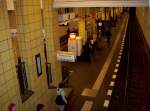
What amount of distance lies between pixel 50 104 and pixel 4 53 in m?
4.23

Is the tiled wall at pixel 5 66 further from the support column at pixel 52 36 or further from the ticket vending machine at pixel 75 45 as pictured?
the ticket vending machine at pixel 75 45

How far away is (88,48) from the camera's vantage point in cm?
1862

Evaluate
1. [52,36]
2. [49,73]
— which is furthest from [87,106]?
[52,36]

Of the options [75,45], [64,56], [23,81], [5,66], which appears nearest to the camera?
[5,66]

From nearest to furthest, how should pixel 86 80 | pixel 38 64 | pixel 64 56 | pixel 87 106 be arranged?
pixel 38 64, pixel 64 56, pixel 87 106, pixel 86 80

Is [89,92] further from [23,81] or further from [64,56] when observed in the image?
[23,81]

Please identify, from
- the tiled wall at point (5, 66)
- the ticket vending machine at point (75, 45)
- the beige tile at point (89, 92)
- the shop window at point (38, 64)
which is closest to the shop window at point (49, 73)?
the shop window at point (38, 64)

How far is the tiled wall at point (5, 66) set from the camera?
6223mm

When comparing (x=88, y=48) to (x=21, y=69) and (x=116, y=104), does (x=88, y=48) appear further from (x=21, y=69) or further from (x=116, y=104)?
(x=21, y=69)

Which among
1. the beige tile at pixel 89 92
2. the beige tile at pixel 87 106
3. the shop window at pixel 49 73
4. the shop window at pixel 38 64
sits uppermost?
the shop window at pixel 38 64

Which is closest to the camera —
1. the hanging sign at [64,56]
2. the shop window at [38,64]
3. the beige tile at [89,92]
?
the shop window at [38,64]

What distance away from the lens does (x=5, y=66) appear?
6.39 metres

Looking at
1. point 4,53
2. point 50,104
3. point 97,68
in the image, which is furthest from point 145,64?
point 4,53

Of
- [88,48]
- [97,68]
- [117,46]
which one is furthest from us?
[117,46]
